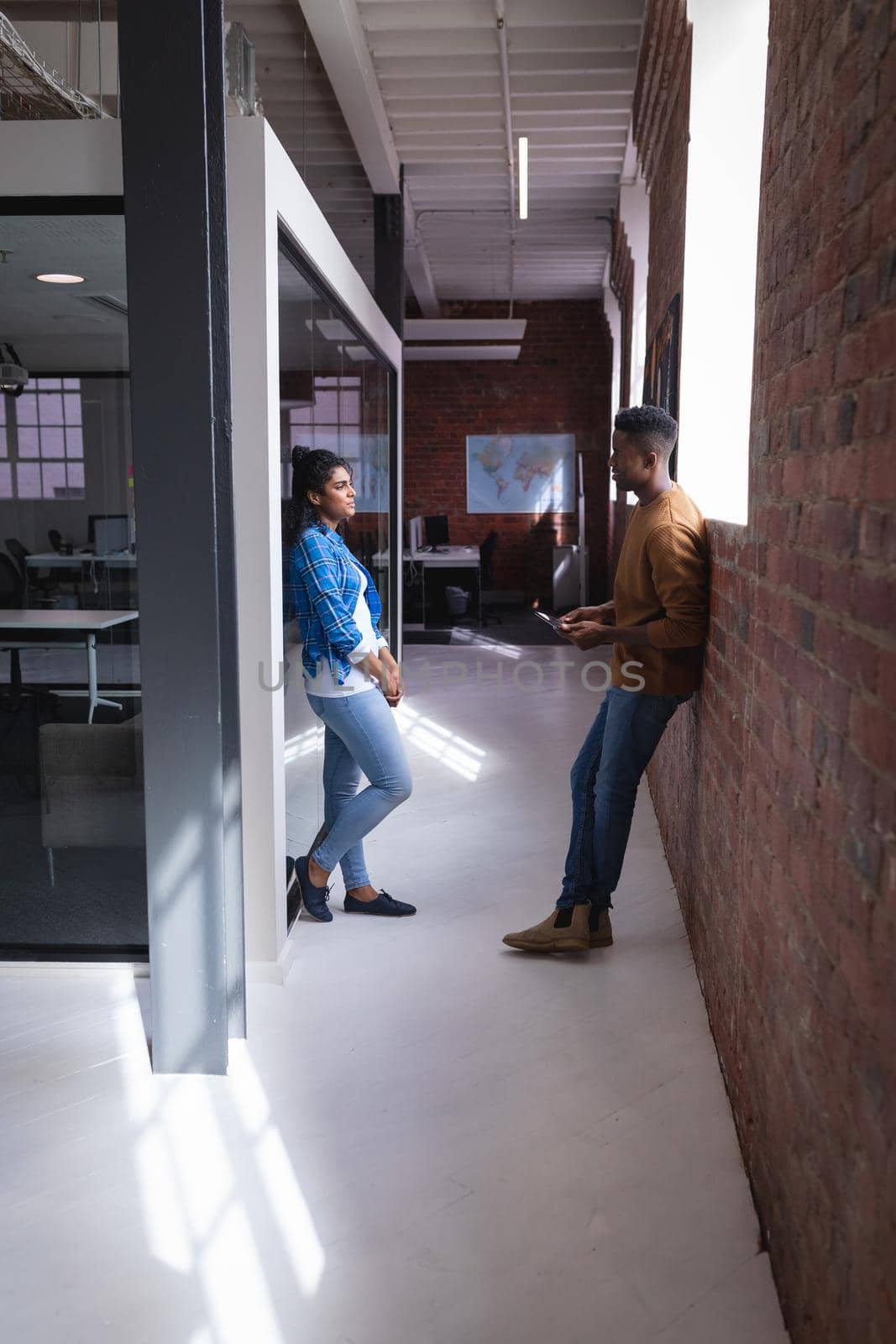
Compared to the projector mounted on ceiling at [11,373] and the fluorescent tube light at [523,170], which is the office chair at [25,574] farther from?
the fluorescent tube light at [523,170]

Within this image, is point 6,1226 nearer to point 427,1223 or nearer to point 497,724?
point 427,1223

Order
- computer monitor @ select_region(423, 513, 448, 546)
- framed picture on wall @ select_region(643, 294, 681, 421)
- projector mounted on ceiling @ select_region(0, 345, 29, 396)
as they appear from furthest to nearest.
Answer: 1. computer monitor @ select_region(423, 513, 448, 546)
2. projector mounted on ceiling @ select_region(0, 345, 29, 396)
3. framed picture on wall @ select_region(643, 294, 681, 421)

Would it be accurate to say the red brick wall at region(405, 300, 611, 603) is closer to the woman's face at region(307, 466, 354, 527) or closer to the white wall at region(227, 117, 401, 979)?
the woman's face at region(307, 466, 354, 527)

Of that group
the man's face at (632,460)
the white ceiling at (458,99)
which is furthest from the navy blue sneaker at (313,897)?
the white ceiling at (458,99)

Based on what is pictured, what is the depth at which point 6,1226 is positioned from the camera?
2215 mm

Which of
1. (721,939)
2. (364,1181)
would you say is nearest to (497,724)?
(721,939)

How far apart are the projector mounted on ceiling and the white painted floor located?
454 cm

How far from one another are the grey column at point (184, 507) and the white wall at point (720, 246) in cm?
185

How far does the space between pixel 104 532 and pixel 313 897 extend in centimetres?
381

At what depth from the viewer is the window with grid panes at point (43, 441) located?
6.93 m

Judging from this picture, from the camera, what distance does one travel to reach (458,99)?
6676 millimetres

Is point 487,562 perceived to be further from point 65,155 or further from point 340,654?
point 65,155

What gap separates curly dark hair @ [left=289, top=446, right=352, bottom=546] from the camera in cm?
354

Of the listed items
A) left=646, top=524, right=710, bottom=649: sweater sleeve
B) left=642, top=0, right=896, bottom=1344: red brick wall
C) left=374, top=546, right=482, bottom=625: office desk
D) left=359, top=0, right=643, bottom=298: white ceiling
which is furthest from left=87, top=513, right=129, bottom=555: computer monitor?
left=374, top=546, right=482, bottom=625: office desk
